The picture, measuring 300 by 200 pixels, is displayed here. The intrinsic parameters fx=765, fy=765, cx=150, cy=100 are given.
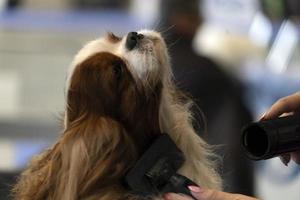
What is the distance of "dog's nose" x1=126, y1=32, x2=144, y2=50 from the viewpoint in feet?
5.54

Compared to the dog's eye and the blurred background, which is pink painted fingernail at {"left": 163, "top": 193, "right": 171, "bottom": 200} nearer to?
the dog's eye

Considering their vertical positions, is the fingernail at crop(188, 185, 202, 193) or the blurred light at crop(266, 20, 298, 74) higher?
the blurred light at crop(266, 20, 298, 74)

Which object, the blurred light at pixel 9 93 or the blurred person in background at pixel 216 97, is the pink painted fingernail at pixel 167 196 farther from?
the blurred light at pixel 9 93

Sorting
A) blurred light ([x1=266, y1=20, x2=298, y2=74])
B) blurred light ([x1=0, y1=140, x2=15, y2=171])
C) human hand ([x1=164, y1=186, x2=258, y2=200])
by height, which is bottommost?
blurred light ([x1=0, y1=140, x2=15, y2=171])

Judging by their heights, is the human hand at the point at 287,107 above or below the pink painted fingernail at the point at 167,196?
above

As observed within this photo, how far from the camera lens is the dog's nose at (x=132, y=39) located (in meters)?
1.69

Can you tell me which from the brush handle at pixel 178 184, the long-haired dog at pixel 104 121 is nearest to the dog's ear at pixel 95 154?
the long-haired dog at pixel 104 121

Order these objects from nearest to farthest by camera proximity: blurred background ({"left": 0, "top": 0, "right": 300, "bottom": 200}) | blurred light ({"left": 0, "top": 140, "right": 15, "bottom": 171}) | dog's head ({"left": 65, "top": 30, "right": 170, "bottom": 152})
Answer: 1. dog's head ({"left": 65, "top": 30, "right": 170, "bottom": 152})
2. blurred background ({"left": 0, "top": 0, "right": 300, "bottom": 200})
3. blurred light ({"left": 0, "top": 140, "right": 15, "bottom": 171})

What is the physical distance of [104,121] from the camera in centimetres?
166

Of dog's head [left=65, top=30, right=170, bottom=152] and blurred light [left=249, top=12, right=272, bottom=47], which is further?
blurred light [left=249, top=12, right=272, bottom=47]

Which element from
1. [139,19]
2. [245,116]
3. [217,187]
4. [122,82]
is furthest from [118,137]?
[139,19]

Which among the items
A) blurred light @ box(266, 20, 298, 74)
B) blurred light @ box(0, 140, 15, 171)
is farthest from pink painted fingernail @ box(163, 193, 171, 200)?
blurred light @ box(266, 20, 298, 74)

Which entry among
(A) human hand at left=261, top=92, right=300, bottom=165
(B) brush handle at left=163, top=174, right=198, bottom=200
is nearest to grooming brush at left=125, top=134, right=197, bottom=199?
(B) brush handle at left=163, top=174, right=198, bottom=200

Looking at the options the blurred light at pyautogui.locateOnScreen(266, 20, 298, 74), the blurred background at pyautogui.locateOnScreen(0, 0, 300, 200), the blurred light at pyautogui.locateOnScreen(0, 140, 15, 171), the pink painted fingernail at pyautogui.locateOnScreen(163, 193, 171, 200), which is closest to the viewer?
the pink painted fingernail at pyautogui.locateOnScreen(163, 193, 171, 200)
